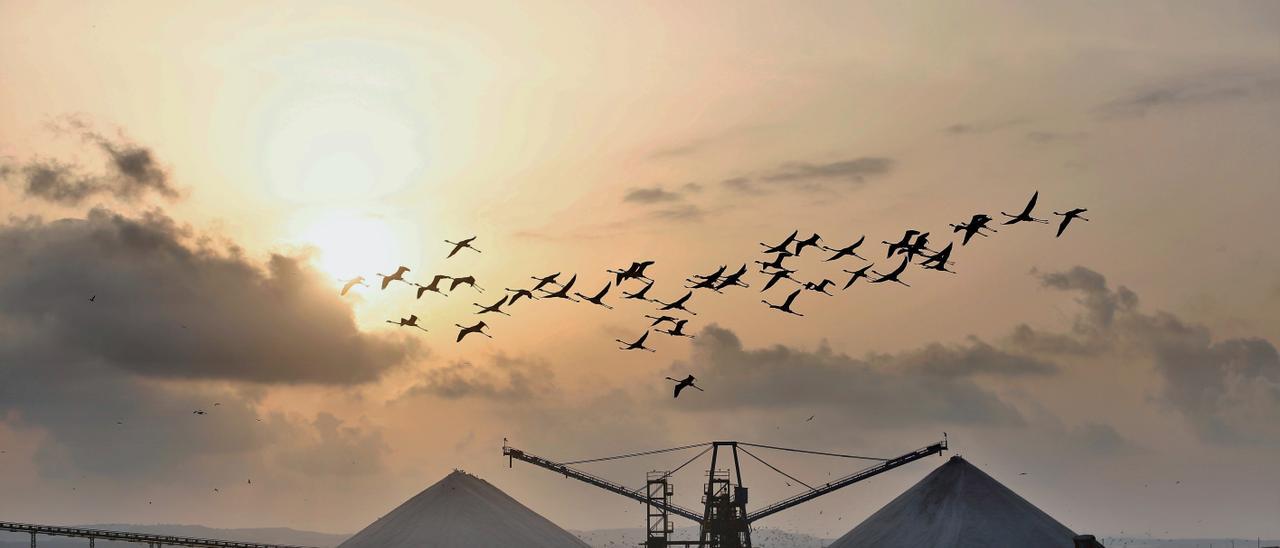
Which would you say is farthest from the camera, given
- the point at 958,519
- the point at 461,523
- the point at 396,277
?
the point at 461,523

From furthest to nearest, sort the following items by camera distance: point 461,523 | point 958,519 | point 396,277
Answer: point 461,523 → point 958,519 → point 396,277

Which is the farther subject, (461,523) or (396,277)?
(461,523)

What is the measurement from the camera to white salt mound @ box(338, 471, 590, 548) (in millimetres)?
178625

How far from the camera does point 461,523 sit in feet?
596

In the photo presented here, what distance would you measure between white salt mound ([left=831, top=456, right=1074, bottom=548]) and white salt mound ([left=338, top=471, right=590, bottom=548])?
39.2m

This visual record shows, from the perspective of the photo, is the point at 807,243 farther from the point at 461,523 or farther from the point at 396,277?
the point at 461,523

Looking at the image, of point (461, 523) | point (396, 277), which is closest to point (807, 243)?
point (396, 277)

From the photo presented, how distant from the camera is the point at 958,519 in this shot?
531 feet

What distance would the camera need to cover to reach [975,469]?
563ft

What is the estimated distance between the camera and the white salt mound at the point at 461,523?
7032 inches

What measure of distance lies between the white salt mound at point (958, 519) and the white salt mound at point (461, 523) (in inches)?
1543

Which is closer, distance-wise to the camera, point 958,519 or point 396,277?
point 396,277

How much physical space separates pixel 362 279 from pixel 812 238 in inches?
1263

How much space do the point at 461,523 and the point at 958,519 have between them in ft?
193
